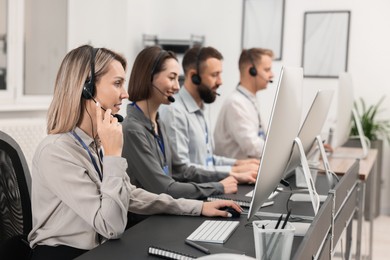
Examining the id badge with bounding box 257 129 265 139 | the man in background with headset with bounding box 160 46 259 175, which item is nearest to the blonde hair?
the man in background with headset with bounding box 160 46 259 175

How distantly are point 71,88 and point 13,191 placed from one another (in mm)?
383

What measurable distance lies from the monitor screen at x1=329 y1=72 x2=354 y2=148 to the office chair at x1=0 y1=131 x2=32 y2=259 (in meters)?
2.07

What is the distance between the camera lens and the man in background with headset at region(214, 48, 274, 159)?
3.38 meters

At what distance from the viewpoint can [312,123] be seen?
2209 mm

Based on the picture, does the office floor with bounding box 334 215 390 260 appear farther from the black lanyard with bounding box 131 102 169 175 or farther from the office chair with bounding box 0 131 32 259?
the office chair with bounding box 0 131 32 259

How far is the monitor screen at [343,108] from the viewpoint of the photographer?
130 inches

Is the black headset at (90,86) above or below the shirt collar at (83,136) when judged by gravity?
above

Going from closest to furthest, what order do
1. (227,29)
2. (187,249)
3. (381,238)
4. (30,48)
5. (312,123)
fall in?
(187,249)
(312,123)
(30,48)
(381,238)
(227,29)

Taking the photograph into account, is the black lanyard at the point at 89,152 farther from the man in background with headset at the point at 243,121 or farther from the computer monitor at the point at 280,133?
the man in background with headset at the point at 243,121

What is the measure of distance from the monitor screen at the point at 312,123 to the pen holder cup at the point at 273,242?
30.5 inches

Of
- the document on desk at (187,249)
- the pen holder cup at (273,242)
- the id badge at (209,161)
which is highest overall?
the pen holder cup at (273,242)

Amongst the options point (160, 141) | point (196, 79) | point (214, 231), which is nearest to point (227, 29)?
point (196, 79)

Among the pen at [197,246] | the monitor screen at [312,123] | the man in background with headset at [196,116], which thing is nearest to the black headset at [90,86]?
the pen at [197,246]

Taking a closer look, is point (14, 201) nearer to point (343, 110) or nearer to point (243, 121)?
point (243, 121)
